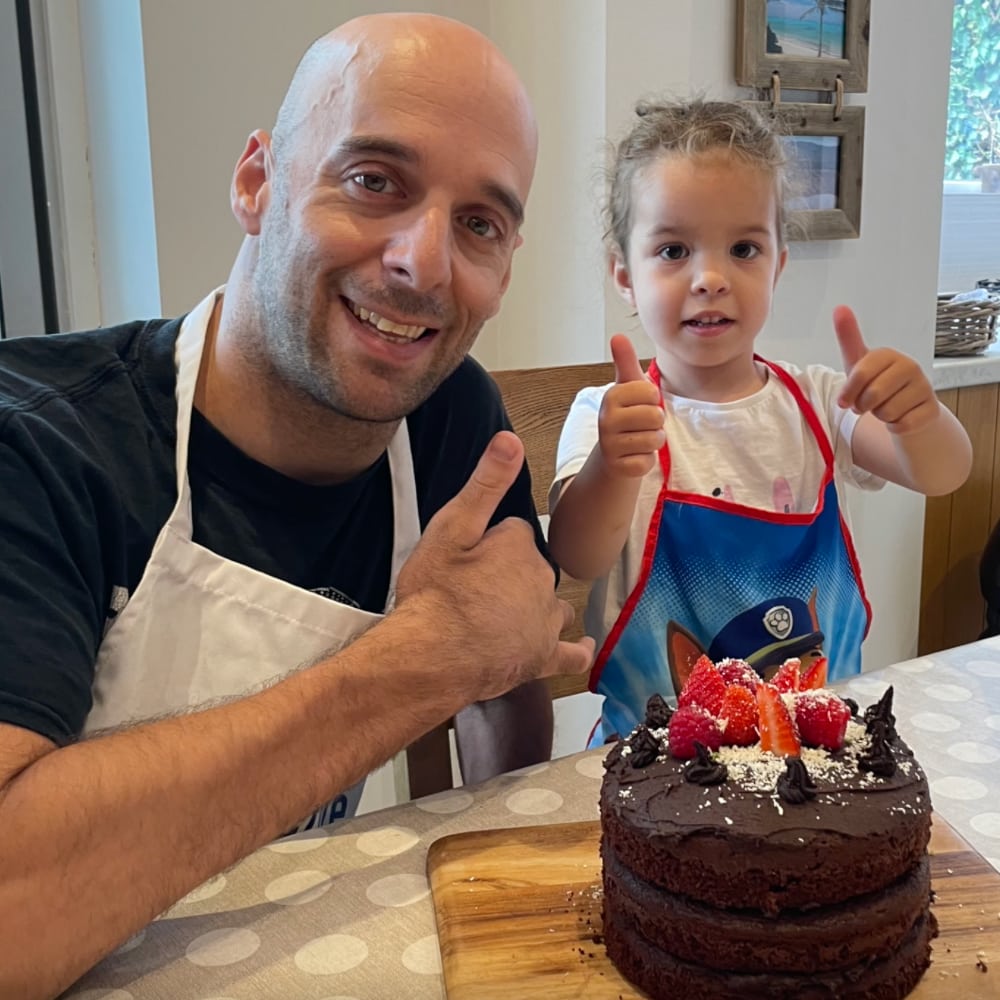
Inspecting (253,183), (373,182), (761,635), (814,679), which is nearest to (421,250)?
(373,182)

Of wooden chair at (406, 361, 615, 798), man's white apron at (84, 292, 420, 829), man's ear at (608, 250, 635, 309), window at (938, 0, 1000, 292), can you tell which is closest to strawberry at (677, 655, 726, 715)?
man's white apron at (84, 292, 420, 829)

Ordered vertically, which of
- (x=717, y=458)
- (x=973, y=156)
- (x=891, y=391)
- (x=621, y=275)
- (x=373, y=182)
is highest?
(x=973, y=156)

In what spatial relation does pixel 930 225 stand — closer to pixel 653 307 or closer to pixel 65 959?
pixel 653 307

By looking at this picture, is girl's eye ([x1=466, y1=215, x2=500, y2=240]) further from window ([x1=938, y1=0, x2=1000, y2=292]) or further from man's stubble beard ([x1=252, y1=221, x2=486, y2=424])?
window ([x1=938, y1=0, x2=1000, y2=292])

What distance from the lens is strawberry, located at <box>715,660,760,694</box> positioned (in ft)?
2.80

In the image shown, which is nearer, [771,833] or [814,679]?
[771,833]

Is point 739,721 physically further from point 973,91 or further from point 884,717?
point 973,91

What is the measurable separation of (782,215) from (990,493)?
62.1 inches

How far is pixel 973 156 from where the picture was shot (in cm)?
306

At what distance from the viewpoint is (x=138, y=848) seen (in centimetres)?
71

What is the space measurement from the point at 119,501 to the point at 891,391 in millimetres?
887

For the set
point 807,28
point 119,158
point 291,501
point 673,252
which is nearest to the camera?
point 291,501

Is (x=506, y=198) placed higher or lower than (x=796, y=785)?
higher

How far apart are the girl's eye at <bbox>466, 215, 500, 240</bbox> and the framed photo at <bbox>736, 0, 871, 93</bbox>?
3.80 feet
